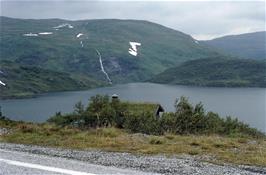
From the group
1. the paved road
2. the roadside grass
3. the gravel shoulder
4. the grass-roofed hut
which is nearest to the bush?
the roadside grass

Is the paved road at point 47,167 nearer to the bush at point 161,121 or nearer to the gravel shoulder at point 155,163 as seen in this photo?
the gravel shoulder at point 155,163

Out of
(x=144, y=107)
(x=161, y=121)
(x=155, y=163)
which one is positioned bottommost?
(x=144, y=107)

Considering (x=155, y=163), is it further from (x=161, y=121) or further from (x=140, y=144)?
(x=161, y=121)

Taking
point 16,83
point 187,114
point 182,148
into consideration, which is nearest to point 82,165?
point 182,148

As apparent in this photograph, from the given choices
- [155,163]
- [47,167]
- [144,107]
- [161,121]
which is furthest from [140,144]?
[144,107]

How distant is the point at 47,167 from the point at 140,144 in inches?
180

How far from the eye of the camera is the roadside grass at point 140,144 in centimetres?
1016

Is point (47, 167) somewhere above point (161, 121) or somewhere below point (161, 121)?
above

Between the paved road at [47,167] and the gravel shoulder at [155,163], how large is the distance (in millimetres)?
463

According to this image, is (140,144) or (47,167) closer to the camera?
(47,167)

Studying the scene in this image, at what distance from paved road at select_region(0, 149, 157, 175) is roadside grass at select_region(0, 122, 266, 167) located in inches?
97.2

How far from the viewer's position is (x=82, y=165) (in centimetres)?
779

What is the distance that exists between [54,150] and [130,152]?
6.05 ft

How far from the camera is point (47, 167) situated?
292 inches
